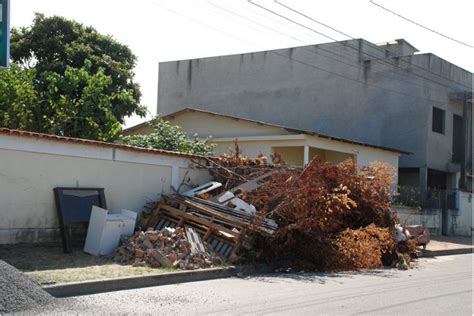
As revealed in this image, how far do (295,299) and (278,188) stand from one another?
5.46 m

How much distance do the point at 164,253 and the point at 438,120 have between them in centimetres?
2134

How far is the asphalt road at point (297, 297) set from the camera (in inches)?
322

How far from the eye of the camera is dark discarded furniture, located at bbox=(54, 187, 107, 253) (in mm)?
12379

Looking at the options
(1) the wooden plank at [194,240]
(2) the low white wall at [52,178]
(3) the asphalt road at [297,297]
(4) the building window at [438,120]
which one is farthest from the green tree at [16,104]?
(4) the building window at [438,120]

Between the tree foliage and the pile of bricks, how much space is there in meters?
9.33

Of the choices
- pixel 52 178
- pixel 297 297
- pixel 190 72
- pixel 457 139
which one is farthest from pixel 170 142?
pixel 457 139

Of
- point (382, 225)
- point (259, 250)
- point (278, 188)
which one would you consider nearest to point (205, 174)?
point (278, 188)

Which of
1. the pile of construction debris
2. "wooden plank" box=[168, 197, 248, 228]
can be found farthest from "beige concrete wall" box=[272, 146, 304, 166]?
"wooden plank" box=[168, 197, 248, 228]

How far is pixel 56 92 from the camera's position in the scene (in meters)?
21.8

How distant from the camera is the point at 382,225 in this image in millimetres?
15648

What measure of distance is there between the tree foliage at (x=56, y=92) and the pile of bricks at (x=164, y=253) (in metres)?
9.33

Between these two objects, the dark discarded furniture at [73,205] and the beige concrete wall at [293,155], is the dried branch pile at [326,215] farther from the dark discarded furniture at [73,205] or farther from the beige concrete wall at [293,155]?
the beige concrete wall at [293,155]

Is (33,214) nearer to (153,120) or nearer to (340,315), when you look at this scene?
(340,315)

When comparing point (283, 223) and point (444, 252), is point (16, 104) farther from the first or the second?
point (444, 252)
